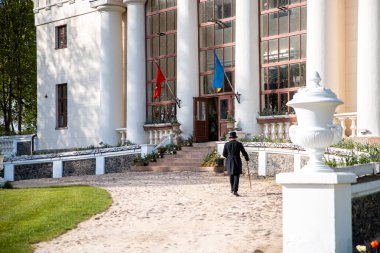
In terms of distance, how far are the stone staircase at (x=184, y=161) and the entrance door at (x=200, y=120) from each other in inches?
38.4

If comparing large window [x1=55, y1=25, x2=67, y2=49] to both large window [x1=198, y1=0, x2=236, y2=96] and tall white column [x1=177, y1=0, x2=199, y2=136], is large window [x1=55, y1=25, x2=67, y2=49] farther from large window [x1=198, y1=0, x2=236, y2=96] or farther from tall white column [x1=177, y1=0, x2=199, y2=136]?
large window [x1=198, y1=0, x2=236, y2=96]

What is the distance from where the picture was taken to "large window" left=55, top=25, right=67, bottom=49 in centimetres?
3400

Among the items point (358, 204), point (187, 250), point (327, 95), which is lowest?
point (187, 250)

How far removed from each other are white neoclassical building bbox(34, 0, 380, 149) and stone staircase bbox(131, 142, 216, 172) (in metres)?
1.34

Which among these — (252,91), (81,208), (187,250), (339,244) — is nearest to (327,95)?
(339,244)

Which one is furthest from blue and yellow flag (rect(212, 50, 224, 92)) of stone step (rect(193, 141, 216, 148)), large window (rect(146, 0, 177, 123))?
large window (rect(146, 0, 177, 123))

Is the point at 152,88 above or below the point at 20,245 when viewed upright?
above

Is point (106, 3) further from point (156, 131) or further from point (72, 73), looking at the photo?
point (156, 131)

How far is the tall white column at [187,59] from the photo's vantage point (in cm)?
2680

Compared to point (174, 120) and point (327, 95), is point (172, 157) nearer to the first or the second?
point (174, 120)

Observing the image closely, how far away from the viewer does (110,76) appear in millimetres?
30141

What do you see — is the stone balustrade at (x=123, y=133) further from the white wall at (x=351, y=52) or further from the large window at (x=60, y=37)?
the white wall at (x=351, y=52)

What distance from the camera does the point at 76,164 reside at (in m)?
26.1

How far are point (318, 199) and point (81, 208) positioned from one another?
6.60 meters
